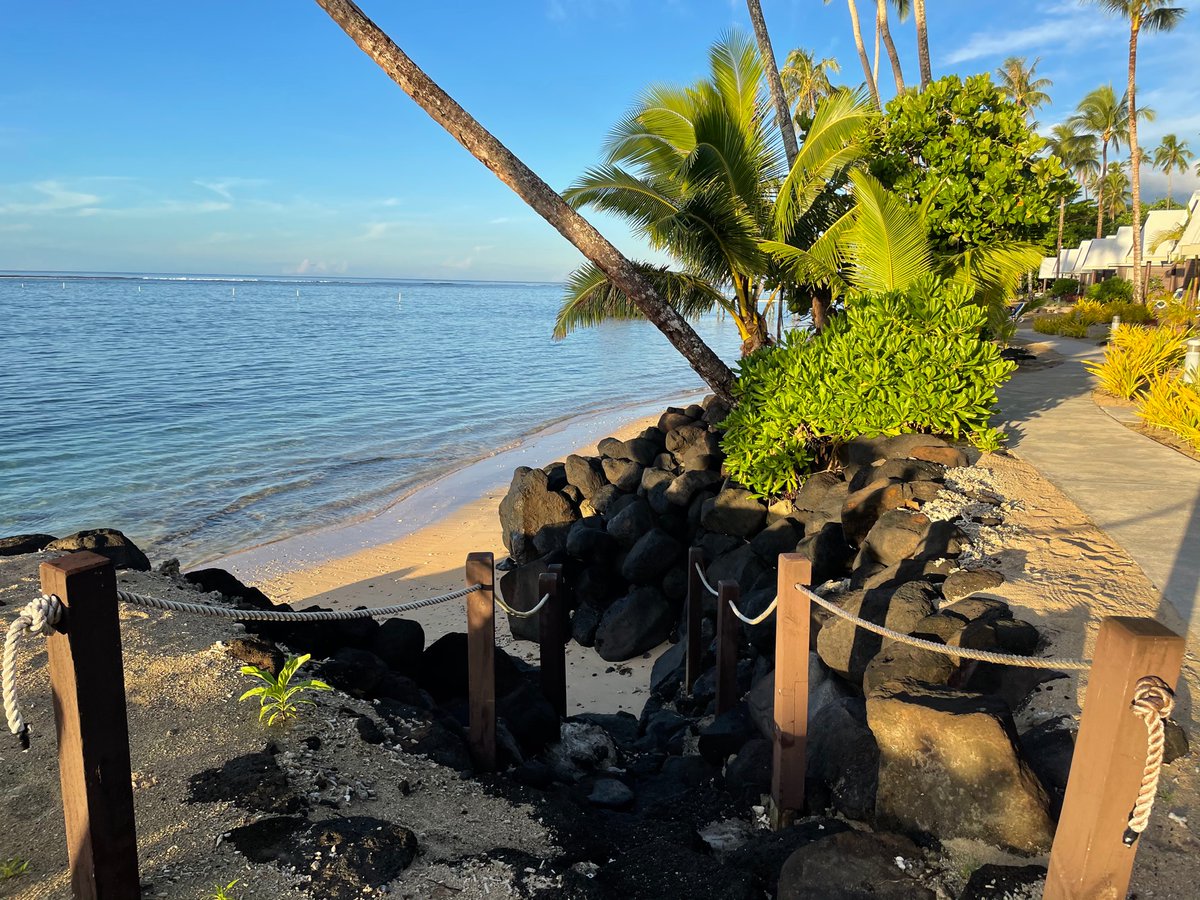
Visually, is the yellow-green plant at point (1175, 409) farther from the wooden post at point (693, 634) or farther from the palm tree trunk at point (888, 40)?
the palm tree trunk at point (888, 40)

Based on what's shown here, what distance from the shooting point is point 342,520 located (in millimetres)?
13289

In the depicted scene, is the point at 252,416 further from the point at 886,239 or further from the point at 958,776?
the point at 958,776

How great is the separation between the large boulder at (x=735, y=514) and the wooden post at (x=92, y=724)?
639 centimetres

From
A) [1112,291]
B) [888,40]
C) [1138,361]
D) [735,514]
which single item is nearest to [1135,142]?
[1112,291]

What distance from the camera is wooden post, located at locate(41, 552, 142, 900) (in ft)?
8.05

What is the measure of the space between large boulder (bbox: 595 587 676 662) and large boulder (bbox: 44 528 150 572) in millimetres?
3932

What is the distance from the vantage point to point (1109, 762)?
7.69 ft

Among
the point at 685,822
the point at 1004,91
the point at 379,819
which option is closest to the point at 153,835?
the point at 379,819

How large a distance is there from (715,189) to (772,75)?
421cm

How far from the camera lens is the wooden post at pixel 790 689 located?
12.5ft

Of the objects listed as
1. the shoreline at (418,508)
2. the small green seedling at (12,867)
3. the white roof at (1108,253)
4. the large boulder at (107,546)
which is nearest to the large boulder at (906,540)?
the small green seedling at (12,867)

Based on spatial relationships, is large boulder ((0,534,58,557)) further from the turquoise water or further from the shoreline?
the turquoise water

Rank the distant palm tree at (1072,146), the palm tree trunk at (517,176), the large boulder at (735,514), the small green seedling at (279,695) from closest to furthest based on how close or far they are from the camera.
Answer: the small green seedling at (279,695)
the large boulder at (735,514)
the palm tree trunk at (517,176)
the distant palm tree at (1072,146)

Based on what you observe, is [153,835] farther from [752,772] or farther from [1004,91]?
[1004,91]
